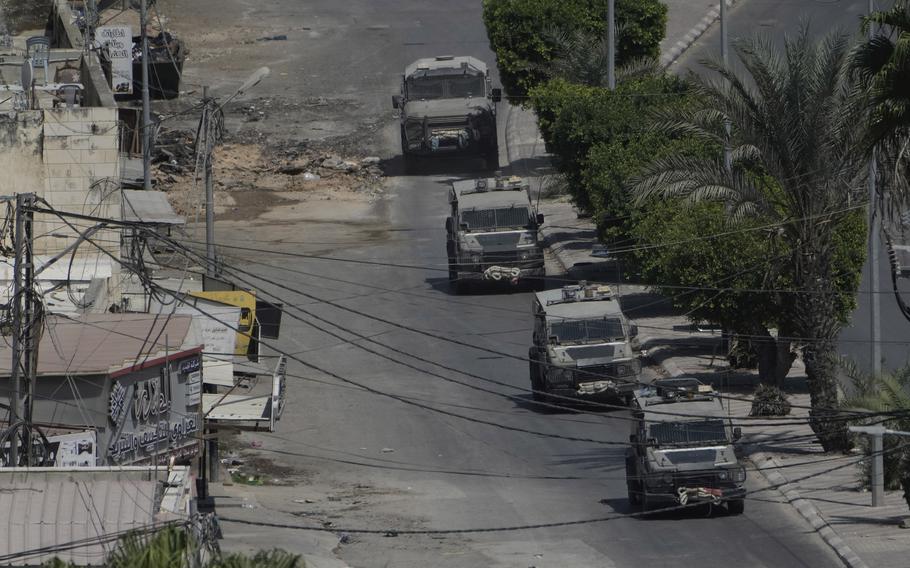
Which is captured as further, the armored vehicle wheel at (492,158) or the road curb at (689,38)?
the road curb at (689,38)

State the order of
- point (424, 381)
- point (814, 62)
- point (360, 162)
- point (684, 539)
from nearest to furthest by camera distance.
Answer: point (684, 539) → point (814, 62) → point (424, 381) → point (360, 162)

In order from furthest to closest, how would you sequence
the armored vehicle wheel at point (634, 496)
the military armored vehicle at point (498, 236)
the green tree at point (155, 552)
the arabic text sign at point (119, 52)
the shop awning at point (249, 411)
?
the arabic text sign at point (119, 52)
the military armored vehicle at point (498, 236)
the shop awning at point (249, 411)
the armored vehicle wheel at point (634, 496)
the green tree at point (155, 552)

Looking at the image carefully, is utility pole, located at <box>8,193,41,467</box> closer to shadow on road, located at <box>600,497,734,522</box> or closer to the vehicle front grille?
shadow on road, located at <box>600,497,734,522</box>

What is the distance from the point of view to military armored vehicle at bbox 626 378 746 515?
3041 cm

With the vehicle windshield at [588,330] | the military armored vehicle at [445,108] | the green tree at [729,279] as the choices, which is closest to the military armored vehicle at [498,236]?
the green tree at [729,279]

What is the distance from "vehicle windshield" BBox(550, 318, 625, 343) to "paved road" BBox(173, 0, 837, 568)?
1.85 metres

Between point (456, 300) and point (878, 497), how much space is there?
62.5ft

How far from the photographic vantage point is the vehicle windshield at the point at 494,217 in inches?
1832

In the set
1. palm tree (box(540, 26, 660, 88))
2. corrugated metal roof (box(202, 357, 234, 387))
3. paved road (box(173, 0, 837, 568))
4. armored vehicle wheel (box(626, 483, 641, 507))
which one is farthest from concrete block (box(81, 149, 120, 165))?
palm tree (box(540, 26, 660, 88))

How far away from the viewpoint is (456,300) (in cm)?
4847

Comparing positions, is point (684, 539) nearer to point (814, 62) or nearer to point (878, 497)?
point (878, 497)

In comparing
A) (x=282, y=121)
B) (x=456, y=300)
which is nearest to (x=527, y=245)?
(x=456, y=300)

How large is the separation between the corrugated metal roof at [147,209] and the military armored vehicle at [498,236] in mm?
8516

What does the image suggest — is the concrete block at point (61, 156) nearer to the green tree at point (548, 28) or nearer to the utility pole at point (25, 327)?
the utility pole at point (25, 327)
